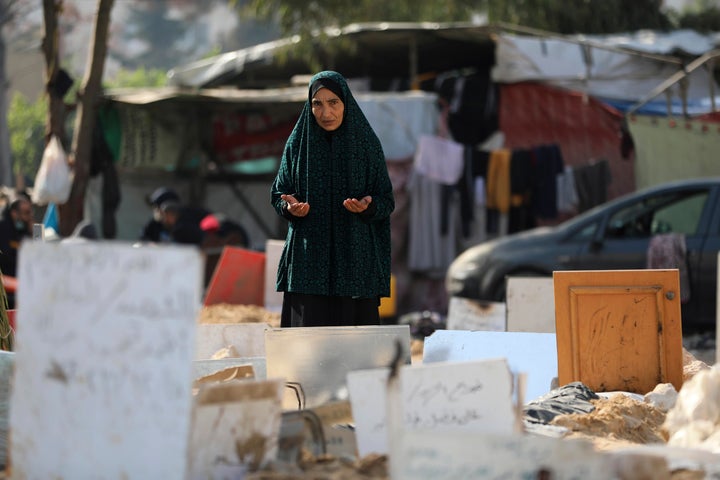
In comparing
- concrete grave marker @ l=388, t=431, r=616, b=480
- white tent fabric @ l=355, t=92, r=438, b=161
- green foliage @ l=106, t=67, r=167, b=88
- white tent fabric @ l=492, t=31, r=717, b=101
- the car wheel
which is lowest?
concrete grave marker @ l=388, t=431, r=616, b=480

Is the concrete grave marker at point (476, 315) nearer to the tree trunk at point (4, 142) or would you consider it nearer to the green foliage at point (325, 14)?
the green foliage at point (325, 14)

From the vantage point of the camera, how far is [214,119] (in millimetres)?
→ 15016

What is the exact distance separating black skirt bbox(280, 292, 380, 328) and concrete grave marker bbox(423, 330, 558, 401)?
1.47 feet

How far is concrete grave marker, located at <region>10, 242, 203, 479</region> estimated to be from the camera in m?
3.52

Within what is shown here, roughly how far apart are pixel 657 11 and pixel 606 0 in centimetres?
146

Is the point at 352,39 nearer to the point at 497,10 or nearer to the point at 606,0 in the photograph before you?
the point at 497,10

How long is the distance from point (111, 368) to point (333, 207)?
2.22 meters

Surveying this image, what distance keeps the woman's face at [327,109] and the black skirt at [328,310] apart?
80cm

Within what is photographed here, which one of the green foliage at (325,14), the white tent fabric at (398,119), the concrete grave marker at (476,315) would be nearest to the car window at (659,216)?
the concrete grave marker at (476,315)

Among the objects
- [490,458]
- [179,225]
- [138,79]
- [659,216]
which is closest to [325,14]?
[179,225]

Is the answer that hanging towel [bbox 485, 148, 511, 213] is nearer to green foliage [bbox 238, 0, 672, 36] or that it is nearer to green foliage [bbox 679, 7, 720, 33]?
green foliage [bbox 238, 0, 672, 36]

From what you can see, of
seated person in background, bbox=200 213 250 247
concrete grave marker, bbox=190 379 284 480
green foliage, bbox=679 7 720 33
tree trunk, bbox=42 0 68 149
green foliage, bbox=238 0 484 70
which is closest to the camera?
concrete grave marker, bbox=190 379 284 480

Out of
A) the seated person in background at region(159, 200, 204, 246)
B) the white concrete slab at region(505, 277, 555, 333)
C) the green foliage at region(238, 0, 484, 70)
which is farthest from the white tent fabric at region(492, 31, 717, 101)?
the white concrete slab at region(505, 277, 555, 333)

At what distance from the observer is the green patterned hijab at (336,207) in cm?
561
